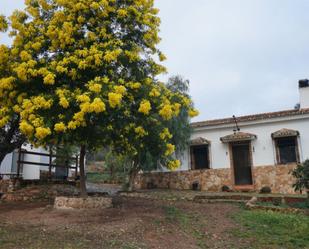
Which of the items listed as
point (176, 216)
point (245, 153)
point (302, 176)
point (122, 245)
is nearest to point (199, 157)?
point (245, 153)

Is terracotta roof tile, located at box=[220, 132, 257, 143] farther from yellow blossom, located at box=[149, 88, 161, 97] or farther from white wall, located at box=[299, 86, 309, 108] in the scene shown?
yellow blossom, located at box=[149, 88, 161, 97]

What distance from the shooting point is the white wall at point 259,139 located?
16.5m

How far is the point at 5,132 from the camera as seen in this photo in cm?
1172

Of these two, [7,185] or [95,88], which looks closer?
[95,88]

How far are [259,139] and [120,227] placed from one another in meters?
11.5

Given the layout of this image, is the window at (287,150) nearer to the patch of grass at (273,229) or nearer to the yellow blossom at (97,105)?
the patch of grass at (273,229)

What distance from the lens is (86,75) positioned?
9.34 metres

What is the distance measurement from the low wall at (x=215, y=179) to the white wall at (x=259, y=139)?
1.17 ft

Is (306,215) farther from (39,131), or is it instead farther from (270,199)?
(39,131)

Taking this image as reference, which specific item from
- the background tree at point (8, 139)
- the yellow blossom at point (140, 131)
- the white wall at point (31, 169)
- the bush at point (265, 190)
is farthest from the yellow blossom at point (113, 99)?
the bush at point (265, 190)

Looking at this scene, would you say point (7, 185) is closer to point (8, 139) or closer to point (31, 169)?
point (8, 139)

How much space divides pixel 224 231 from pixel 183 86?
11.2m

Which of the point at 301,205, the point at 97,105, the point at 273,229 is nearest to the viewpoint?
the point at 97,105

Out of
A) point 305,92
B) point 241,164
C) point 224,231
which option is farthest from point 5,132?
point 305,92
